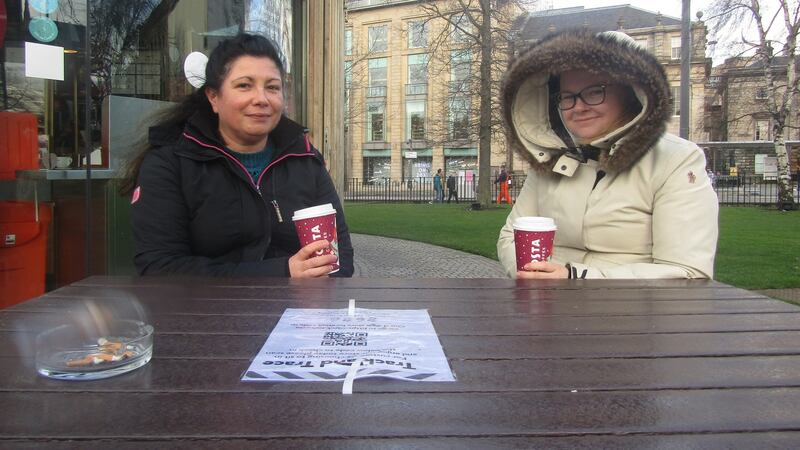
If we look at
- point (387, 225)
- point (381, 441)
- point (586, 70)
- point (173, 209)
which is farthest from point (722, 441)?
point (387, 225)

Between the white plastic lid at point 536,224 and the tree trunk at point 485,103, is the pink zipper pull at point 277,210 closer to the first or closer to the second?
the white plastic lid at point 536,224

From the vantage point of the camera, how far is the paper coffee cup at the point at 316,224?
81.6 inches

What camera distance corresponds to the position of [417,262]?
27.1 feet

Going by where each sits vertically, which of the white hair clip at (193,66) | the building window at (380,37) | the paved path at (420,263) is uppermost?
the building window at (380,37)

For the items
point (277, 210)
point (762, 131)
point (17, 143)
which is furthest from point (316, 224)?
point (762, 131)

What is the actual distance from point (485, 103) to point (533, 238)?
1930 cm

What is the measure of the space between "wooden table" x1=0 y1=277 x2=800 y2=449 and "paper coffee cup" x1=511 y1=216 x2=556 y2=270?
387 millimetres

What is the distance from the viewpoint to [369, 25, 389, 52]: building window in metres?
44.0

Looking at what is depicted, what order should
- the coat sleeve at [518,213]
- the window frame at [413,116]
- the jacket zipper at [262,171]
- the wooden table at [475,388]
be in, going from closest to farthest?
the wooden table at [475,388] → the jacket zipper at [262,171] → the coat sleeve at [518,213] → the window frame at [413,116]

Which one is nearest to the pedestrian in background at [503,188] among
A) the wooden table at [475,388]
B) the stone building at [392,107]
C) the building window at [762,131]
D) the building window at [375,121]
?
the stone building at [392,107]

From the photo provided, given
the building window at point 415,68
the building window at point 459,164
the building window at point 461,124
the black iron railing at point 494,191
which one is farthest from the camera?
the building window at point 459,164

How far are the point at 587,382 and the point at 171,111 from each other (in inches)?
95.4

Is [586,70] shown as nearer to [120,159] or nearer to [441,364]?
[441,364]

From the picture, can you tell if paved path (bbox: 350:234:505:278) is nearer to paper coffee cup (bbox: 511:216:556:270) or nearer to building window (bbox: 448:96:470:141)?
paper coffee cup (bbox: 511:216:556:270)
